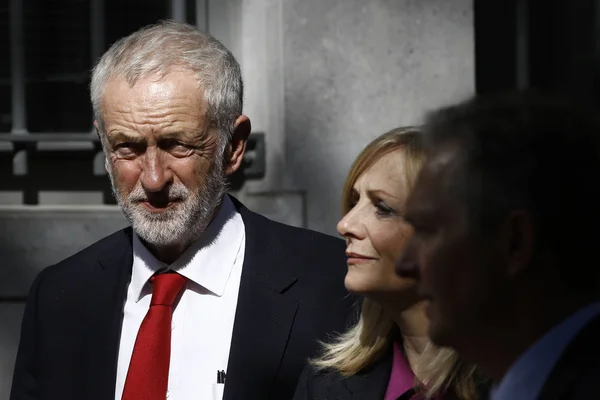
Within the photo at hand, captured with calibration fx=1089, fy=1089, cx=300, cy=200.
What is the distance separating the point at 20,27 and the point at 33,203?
0.76m

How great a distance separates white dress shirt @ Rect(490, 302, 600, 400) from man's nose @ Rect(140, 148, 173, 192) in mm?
1546

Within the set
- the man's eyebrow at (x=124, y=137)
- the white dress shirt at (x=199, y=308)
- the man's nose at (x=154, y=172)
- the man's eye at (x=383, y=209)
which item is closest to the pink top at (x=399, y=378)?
the man's eye at (x=383, y=209)

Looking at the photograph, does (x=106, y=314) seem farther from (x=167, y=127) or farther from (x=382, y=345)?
(x=382, y=345)

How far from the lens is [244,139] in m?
3.11

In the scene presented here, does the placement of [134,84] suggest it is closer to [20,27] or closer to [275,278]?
[275,278]

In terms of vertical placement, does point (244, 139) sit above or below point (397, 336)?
above

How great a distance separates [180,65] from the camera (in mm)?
2938

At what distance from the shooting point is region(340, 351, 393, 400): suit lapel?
246cm

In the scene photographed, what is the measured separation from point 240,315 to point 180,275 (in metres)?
0.20

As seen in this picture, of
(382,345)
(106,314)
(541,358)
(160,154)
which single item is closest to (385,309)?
(382,345)

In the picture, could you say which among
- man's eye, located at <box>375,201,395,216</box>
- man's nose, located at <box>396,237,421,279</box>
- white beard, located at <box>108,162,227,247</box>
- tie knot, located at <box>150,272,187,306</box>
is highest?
man's nose, located at <box>396,237,421,279</box>

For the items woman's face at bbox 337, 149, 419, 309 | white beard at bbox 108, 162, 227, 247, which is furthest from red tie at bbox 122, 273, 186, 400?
woman's face at bbox 337, 149, 419, 309

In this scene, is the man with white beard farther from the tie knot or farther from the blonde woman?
the blonde woman

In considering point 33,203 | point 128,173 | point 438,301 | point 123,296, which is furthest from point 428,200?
point 33,203
